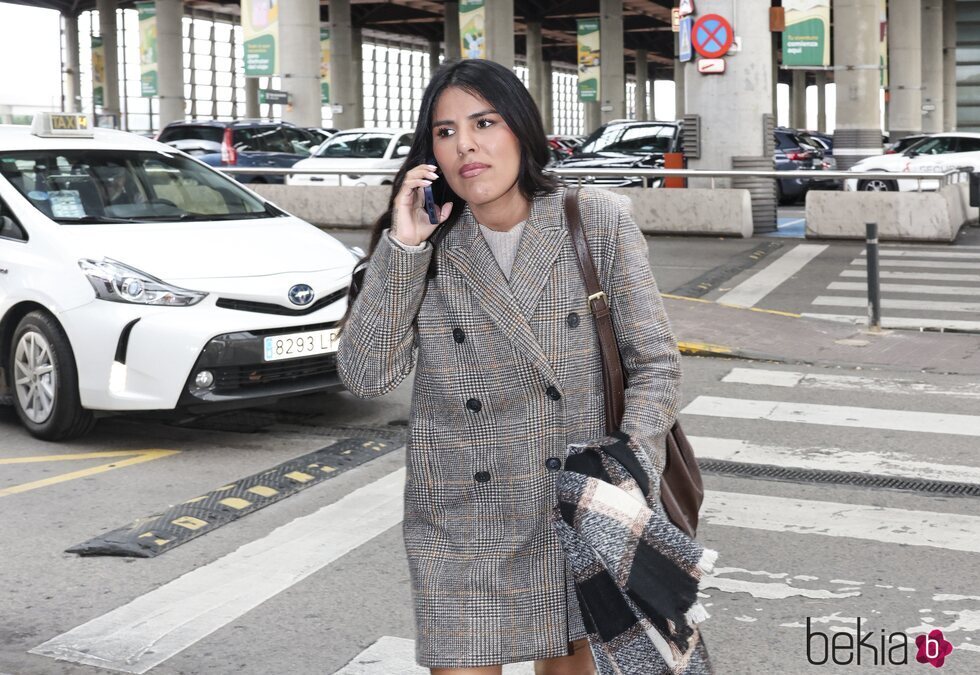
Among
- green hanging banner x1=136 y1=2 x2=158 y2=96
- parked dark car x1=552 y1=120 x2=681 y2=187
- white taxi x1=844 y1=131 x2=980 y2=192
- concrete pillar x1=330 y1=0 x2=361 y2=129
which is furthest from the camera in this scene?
concrete pillar x1=330 y1=0 x2=361 y2=129

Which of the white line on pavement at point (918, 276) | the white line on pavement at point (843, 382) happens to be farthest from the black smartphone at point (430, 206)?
the white line on pavement at point (918, 276)

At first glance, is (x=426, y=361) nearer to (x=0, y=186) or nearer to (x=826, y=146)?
(x=0, y=186)

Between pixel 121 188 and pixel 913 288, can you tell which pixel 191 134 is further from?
pixel 121 188

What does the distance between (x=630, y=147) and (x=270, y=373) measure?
1653 centimetres

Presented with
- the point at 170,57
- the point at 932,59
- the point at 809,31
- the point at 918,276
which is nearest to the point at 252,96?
the point at 170,57

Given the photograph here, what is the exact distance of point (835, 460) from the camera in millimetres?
7016

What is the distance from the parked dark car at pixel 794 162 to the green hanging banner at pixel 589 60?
31.9 m

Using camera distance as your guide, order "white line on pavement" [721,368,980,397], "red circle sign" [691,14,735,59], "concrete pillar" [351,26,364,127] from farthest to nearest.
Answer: "concrete pillar" [351,26,364,127] < "red circle sign" [691,14,735,59] < "white line on pavement" [721,368,980,397]

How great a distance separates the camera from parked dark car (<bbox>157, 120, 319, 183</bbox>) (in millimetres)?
27688

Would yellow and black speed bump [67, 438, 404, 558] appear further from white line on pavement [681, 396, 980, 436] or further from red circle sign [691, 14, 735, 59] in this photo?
red circle sign [691, 14, 735, 59]

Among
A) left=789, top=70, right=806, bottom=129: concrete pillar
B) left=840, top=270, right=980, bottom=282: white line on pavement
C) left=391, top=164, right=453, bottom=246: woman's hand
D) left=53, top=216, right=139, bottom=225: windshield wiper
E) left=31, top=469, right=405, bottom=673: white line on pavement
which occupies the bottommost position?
left=31, top=469, right=405, bottom=673: white line on pavement

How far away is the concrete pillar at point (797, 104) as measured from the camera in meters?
95.8

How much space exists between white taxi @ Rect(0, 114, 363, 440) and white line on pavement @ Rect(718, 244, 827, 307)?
6.03 metres

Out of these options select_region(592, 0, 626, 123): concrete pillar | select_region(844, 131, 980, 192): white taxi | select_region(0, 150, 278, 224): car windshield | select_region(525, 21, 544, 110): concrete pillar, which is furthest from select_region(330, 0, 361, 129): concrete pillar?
select_region(0, 150, 278, 224): car windshield
